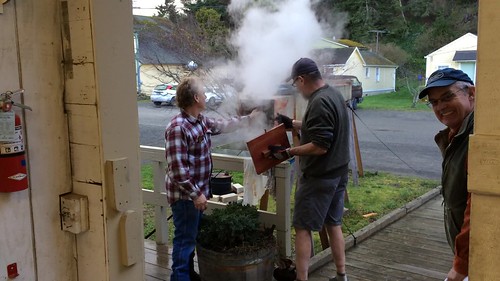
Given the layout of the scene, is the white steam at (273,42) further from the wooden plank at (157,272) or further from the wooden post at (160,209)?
the wooden plank at (157,272)

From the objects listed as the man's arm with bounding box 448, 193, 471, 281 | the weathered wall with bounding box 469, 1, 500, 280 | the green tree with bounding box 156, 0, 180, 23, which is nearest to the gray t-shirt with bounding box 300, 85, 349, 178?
the man's arm with bounding box 448, 193, 471, 281

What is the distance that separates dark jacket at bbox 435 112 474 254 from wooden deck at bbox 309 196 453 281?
182 centimetres

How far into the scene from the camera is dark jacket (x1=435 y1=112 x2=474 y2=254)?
183cm

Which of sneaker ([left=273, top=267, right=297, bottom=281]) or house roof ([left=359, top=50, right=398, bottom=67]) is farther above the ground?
house roof ([left=359, top=50, right=398, bottom=67])

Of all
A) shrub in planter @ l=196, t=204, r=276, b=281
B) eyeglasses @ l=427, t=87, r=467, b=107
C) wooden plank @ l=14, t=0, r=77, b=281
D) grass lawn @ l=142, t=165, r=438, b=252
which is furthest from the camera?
grass lawn @ l=142, t=165, r=438, b=252

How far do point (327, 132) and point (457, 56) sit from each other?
85.9 ft

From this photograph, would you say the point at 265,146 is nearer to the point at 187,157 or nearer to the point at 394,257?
the point at 187,157

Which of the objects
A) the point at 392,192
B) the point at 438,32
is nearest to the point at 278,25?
Answer: the point at 392,192

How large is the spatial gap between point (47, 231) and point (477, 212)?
139 centimetres

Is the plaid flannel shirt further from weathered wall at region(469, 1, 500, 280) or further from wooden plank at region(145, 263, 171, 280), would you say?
weathered wall at region(469, 1, 500, 280)

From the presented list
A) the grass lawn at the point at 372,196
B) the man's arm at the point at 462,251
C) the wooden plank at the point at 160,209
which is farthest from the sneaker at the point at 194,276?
the man's arm at the point at 462,251

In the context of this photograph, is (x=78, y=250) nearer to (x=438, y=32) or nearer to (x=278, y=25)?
(x=278, y=25)

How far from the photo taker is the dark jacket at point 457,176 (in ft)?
5.99

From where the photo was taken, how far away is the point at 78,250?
1661 millimetres
